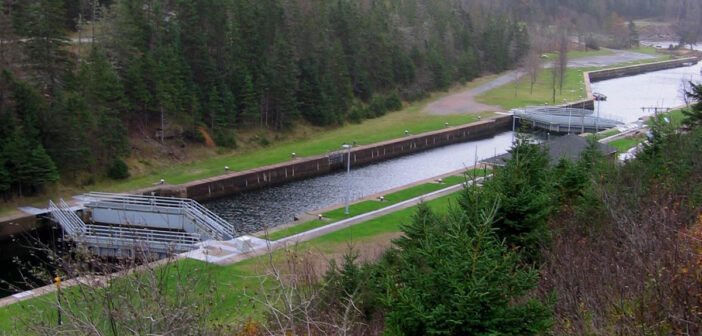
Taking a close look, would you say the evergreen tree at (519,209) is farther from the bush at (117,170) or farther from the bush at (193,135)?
the bush at (193,135)

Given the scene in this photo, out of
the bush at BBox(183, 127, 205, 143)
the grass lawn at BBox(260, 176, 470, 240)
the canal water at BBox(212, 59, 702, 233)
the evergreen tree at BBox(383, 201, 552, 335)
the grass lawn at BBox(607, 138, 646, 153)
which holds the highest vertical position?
the evergreen tree at BBox(383, 201, 552, 335)

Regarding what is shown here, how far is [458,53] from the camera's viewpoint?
93.1m

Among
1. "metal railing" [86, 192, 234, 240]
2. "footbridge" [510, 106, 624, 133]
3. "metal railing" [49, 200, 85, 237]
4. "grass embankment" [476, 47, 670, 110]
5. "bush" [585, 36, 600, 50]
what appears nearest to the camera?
"metal railing" [49, 200, 85, 237]

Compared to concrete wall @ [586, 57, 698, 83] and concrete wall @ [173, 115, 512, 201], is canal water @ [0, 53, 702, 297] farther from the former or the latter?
concrete wall @ [586, 57, 698, 83]

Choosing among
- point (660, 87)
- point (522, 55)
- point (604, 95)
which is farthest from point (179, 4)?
point (660, 87)

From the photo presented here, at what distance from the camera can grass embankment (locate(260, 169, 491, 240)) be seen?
105 feet

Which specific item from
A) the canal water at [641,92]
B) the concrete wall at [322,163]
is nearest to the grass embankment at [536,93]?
the canal water at [641,92]

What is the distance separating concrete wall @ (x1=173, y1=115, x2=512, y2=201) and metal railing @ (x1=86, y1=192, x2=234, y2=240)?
3402mm

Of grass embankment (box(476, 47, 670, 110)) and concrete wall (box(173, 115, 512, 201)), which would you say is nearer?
concrete wall (box(173, 115, 512, 201))

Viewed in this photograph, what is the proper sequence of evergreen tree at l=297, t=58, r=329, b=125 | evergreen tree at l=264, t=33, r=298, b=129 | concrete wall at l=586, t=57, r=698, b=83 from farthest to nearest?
concrete wall at l=586, t=57, r=698, b=83, evergreen tree at l=297, t=58, r=329, b=125, evergreen tree at l=264, t=33, r=298, b=129

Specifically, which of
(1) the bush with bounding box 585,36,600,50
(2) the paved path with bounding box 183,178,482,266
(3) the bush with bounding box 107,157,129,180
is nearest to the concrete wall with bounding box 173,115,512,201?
(3) the bush with bounding box 107,157,129,180

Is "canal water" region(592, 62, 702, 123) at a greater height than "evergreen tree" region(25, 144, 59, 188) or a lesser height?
lesser

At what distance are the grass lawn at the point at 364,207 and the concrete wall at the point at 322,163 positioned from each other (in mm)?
9899

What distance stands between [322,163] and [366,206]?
47.1ft
